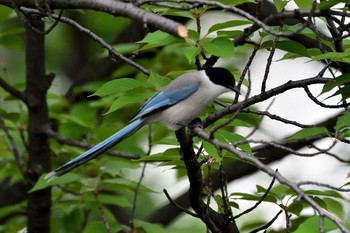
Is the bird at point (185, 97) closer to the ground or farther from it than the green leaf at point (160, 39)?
closer to the ground

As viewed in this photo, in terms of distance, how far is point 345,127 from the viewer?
337 cm

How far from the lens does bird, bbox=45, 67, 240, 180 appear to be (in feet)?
12.8

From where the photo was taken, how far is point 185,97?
157 inches

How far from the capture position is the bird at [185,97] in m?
3.90

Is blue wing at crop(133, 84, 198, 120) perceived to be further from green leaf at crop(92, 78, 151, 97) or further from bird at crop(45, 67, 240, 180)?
green leaf at crop(92, 78, 151, 97)

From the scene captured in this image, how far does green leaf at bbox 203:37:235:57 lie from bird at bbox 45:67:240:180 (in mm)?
564

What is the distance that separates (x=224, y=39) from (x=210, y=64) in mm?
490

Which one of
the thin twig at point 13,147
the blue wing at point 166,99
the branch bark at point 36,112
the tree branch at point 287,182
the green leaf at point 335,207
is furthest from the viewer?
the branch bark at point 36,112

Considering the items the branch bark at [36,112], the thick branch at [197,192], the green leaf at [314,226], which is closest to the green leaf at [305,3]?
the thick branch at [197,192]

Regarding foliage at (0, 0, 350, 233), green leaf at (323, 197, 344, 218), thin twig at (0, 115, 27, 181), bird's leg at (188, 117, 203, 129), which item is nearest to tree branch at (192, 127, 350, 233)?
foliage at (0, 0, 350, 233)

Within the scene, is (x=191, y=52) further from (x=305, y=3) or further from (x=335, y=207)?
(x=335, y=207)

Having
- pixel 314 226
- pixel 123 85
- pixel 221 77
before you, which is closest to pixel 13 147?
pixel 123 85

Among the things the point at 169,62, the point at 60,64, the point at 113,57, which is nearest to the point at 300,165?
the point at 169,62

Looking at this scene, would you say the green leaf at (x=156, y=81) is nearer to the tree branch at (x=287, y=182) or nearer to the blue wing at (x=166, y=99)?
the blue wing at (x=166, y=99)
